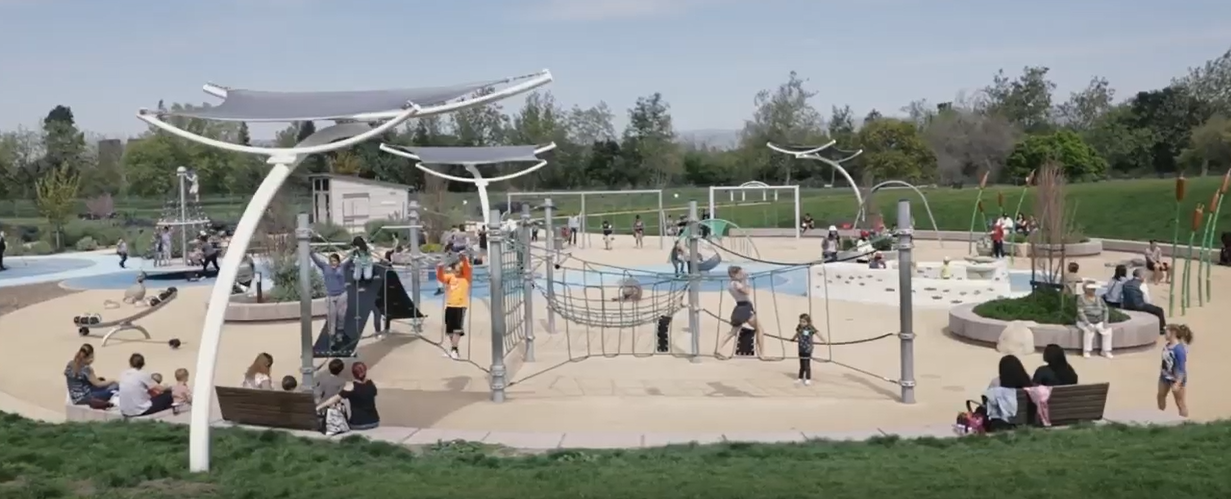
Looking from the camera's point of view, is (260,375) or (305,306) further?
(305,306)

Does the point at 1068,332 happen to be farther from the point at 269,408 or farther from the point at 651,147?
the point at 651,147

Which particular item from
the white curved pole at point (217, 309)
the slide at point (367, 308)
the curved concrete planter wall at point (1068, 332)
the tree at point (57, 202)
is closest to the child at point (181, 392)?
the slide at point (367, 308)

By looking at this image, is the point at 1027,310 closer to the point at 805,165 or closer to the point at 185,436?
the point at 185,436

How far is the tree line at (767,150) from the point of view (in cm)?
6134

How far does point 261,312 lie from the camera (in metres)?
18.3

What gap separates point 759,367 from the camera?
13.7 m

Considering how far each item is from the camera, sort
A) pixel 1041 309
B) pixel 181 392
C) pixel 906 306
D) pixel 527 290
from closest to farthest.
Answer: pixel 181 392 < pixel 906 306 < pixel 527 290 < pixel 1041 309

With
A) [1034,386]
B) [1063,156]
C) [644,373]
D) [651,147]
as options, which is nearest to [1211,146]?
[1063,156]

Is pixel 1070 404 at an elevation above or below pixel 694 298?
below

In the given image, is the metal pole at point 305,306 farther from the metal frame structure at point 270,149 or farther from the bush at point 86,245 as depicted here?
the bush at point 86,245

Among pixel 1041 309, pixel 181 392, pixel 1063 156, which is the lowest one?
pixel 181 392

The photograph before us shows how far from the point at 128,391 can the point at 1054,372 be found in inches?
329

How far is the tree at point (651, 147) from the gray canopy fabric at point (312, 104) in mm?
62105

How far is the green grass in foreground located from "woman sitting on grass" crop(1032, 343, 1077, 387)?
77cm
